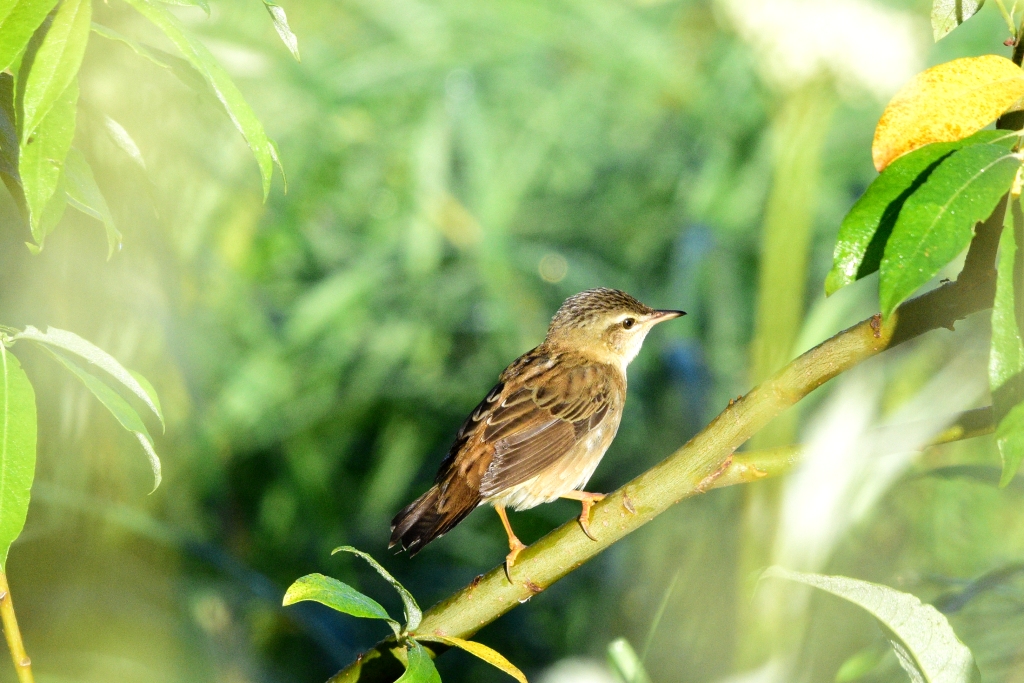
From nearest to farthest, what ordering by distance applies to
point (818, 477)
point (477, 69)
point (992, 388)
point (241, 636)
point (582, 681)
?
point (992, 388) → point (582, 681) → point (818, 477) → point (241, 636) → point (477, 69)

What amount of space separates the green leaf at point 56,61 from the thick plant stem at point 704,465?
0.78m

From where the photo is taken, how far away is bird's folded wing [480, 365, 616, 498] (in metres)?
2.49

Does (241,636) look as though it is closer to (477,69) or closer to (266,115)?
(266,115)

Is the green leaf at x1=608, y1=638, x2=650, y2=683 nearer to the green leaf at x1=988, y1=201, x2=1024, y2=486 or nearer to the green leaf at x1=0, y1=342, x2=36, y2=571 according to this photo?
the green leaf at x1=988, y1=201, x2=1024, y2=486

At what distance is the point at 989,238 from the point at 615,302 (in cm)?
207

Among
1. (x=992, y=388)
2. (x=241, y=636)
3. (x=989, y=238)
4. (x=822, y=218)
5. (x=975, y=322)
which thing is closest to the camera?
(x=992, y=388)

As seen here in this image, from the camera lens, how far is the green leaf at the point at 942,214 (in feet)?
2.76

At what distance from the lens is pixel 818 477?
1.92 m

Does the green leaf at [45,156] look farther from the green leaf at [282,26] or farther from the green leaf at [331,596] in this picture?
the green leaf at [331,596]

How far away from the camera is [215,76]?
1.06 m

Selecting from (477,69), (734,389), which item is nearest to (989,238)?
(734,389)

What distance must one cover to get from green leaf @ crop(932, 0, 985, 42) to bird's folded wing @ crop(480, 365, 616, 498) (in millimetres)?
1583

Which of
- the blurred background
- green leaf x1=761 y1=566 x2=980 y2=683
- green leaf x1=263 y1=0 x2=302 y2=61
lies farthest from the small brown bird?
green leaf x1=263 y1=0 x2=302 y2=61

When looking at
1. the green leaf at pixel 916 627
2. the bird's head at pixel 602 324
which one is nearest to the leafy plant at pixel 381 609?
the green leaf at pixel 916 627
